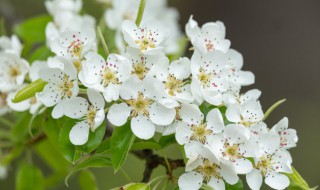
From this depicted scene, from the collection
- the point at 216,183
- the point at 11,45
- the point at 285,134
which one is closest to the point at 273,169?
the point at 285,134

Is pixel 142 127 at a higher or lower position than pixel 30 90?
higher

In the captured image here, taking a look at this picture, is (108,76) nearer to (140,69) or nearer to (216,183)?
(140,69)

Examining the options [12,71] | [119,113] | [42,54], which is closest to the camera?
[119,113]

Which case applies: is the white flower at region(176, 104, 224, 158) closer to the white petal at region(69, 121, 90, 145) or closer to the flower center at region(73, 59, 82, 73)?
the white petal at region(69, 121, 90, 145)

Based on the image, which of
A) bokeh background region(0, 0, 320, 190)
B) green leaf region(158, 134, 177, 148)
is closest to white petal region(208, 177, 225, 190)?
green leaf region(158, 134, 177, 148)

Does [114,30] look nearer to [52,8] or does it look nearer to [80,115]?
[52,8]

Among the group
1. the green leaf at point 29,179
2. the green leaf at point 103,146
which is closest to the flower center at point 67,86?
the green leaf at point 103,146

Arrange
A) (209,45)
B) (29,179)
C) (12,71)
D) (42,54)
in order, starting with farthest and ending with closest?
1. (29,179)
2. (42,54)
3. (12,71)
4. (209,45)
